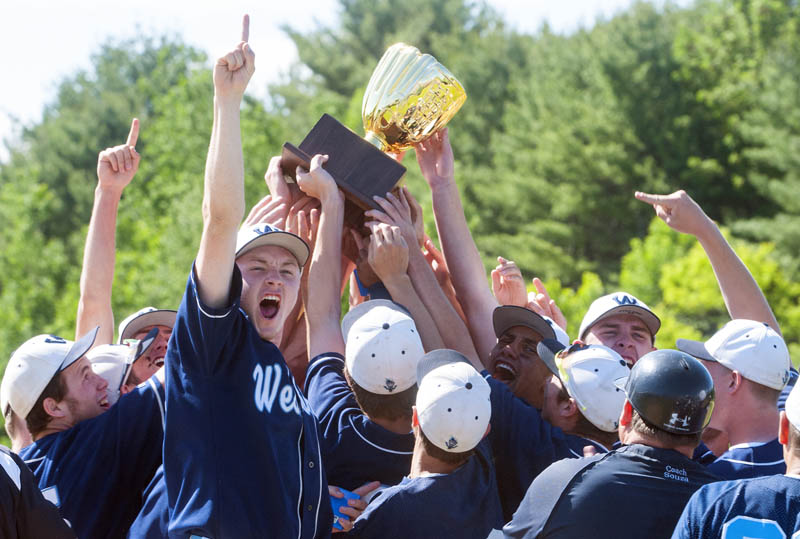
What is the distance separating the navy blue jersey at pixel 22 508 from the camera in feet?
11.0

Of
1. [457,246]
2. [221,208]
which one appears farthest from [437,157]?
[221,208]

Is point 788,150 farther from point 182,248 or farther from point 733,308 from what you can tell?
point 733,308

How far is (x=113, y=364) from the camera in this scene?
181 inches

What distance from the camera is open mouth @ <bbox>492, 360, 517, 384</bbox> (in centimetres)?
516

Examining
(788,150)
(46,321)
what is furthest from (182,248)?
(788,150)

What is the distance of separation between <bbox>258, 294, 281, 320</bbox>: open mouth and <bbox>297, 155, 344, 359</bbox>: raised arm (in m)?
0.79

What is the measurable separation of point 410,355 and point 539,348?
640 millimetres

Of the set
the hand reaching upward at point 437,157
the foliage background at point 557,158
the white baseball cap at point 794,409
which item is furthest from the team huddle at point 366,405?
the foliage background at point 557,158

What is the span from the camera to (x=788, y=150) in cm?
2881

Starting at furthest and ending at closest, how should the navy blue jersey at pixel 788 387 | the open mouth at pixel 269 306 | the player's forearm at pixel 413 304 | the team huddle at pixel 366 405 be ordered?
the player's forearm at pixel 413 304 < the navy blue jersey at pixel 788 387 < the open mouth at pixel 269 306 < the team huddle at pixel 366 405

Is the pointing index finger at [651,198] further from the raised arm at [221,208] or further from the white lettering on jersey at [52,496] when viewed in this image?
the white lettering on jersey at [52,496]

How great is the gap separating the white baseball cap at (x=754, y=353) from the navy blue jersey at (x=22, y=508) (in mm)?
2964

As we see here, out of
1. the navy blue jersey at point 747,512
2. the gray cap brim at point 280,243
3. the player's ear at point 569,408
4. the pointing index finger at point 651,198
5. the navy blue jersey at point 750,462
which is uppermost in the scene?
the pointing index finger at point 651,198

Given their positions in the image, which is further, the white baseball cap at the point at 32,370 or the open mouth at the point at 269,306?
the white baseball cap at the point at 32,370
